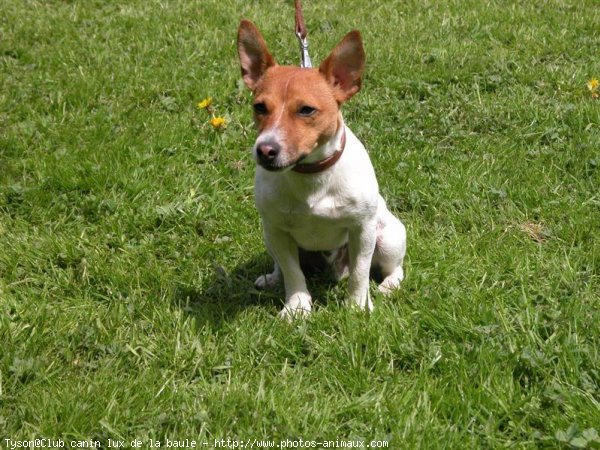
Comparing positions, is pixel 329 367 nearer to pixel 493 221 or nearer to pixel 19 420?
pixel 19 420

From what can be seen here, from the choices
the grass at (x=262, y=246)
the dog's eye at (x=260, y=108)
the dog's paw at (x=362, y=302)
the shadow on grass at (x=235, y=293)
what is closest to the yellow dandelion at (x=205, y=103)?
the grass at (x=262, y=246)

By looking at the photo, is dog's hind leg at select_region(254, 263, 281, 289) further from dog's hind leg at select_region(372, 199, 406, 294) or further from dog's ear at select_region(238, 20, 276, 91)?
dog's ear at select_region(238, 20, 276, 91)

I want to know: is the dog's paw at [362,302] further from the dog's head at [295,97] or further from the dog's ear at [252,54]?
the dog's ear at [252,54]

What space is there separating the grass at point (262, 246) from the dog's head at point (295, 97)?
0.90 metres

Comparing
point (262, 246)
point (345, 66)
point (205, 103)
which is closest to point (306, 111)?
point (345, 66)

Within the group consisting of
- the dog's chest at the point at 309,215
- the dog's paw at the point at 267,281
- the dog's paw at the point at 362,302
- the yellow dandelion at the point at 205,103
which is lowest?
the dog's paw at the point at 267,281

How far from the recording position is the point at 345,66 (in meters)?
3.35

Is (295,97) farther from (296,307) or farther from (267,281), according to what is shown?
(267,281)

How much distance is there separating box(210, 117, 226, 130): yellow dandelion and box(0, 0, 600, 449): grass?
0.07m

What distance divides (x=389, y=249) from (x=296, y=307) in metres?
0.58

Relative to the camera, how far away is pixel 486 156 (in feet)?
16.1

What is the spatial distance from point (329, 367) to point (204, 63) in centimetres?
387

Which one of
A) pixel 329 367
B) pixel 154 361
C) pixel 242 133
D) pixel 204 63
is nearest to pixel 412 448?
pixel 329 367

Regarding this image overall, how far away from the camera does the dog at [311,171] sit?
10.3ft
